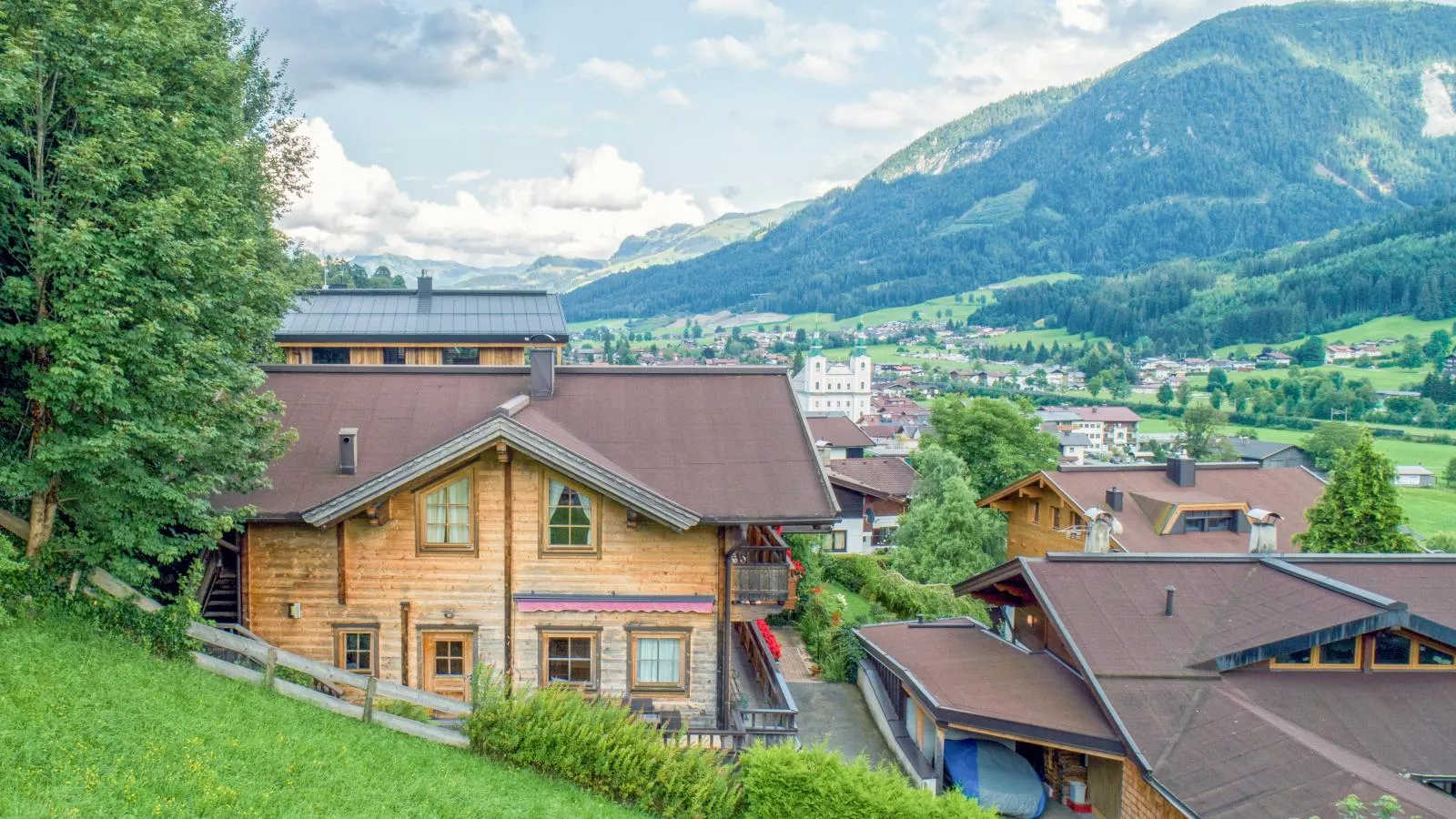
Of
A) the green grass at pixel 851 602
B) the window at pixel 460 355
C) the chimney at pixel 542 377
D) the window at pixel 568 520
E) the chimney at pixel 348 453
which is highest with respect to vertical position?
the window at pixel 460 355

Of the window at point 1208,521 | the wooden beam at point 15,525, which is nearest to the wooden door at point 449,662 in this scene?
the wooden beam at point 15,525

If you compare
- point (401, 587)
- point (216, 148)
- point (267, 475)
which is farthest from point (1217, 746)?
point (216, 148)

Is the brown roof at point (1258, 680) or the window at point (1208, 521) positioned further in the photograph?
the window at point (1208, 521)

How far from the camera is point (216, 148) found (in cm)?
1362

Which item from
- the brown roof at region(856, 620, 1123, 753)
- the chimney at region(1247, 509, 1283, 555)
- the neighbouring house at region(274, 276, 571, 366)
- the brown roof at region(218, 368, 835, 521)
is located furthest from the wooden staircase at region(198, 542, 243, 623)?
the chimney at region(1247, 509, 1283, 555)

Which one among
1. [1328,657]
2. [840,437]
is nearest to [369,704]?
[1328,657]

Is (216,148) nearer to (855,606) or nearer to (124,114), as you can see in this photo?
(124,114)

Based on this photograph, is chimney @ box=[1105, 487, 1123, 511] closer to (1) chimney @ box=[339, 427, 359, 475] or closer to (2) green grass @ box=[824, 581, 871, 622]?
(2) green grass @ box=[824, 581, 871, 622]

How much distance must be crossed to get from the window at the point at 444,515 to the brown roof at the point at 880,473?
1593 inches

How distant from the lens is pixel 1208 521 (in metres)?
36.3

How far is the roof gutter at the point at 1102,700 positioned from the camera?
A: 13273mm

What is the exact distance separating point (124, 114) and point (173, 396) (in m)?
3.83

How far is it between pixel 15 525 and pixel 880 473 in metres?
52.0

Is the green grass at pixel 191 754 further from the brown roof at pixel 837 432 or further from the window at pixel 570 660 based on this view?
the brown roof at pixel 837 432
